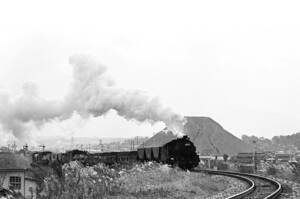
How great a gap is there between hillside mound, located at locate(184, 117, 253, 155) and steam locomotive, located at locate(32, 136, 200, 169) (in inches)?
2898

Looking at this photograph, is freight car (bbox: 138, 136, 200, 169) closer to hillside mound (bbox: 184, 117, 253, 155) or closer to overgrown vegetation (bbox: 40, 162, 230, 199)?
overgrown vegetation (bbox: 40, 162, 230, 199)

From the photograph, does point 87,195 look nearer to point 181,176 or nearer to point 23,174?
point 181,176

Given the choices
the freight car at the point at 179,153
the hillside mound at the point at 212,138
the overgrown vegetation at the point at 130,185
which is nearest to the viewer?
the overgrown vegetation at the point at 130,185

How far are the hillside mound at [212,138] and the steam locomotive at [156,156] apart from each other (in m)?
73.6

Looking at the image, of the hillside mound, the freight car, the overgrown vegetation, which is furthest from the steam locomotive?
the hillside mound

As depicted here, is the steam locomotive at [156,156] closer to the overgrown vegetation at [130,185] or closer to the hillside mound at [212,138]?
the overgrown vegetation at [130,185]

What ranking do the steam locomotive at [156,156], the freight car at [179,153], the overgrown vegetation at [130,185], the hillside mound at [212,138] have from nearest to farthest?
the overgrown vegetation at [130,185]
the freight car at [179,153]
the steam locomotive at [156,156]
the hillside mound at [212,138]

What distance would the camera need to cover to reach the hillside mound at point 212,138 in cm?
11638

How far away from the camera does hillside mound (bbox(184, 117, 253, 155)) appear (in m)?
116

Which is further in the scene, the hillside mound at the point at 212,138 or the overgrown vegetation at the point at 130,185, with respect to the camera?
the hillside mound at the point at 212,138

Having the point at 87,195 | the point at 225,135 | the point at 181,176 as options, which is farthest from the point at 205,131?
the point at 87,195

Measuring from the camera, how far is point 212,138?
128375 mm

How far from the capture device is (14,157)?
26062 mm

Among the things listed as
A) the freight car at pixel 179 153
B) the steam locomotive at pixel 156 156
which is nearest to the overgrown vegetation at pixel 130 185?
the freight car at pixel 179 153
